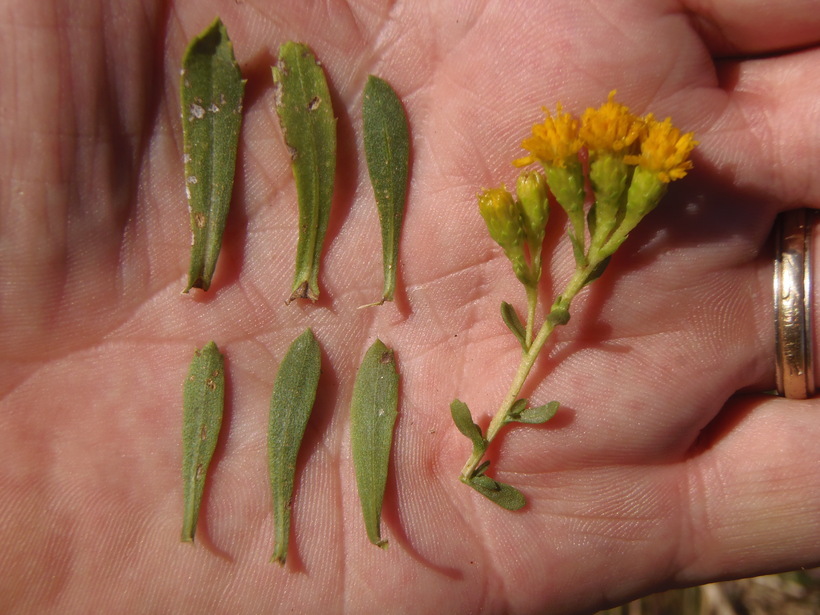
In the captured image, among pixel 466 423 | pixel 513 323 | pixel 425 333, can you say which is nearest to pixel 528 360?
pixel 513 323

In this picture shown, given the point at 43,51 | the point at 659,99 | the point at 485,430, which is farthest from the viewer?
the point at 485,430

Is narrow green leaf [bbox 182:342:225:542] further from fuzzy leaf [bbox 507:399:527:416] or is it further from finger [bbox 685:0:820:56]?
finger [bbox 685:0:820:56]

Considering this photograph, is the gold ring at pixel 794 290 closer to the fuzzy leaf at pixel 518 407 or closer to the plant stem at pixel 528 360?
the plant stem at pixel 528 360

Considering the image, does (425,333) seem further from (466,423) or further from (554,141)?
(554,141)

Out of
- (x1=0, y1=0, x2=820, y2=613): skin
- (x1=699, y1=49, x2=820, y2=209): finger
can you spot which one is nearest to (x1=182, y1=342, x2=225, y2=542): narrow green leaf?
(x1=0, y1=0, x2=820, y2=613): skin

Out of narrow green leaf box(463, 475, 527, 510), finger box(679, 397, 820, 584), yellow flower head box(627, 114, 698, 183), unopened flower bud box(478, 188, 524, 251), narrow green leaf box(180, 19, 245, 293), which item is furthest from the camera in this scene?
finger box(679, 397, 820, 584)

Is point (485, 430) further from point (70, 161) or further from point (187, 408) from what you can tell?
point (70, 161)

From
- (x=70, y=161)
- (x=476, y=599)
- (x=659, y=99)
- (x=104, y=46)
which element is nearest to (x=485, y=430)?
(x=476, y=599)
